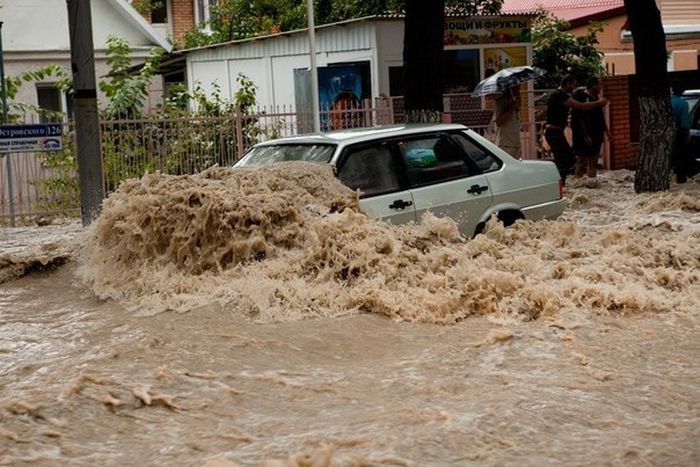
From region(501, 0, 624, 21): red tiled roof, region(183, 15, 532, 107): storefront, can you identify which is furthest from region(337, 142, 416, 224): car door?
region(501, 0, 624, 21): red tiled roof

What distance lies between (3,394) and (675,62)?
36.1 meters

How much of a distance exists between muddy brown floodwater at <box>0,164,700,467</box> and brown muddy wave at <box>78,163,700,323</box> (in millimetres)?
20

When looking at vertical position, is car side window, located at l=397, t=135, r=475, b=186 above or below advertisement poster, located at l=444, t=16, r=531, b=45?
below

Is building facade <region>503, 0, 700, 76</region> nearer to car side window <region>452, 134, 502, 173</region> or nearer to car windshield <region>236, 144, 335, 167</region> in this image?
car side window <region>452, 134, 502, 173</region>

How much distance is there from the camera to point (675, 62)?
41.8 meters

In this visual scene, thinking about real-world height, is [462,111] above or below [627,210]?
above

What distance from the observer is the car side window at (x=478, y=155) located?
12719 mm

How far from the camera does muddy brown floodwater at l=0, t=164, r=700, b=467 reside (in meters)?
7.34

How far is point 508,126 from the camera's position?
18203mm

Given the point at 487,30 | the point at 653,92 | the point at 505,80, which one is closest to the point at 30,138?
the point at 505,80

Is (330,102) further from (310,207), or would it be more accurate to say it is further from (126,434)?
(126,434)

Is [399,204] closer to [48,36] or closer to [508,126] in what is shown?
[508,126]

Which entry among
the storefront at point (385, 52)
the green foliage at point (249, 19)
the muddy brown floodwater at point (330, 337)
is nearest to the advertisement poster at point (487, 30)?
the storefront at point (385, 52)

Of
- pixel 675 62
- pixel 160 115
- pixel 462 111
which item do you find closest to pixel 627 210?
pixel 462 111
